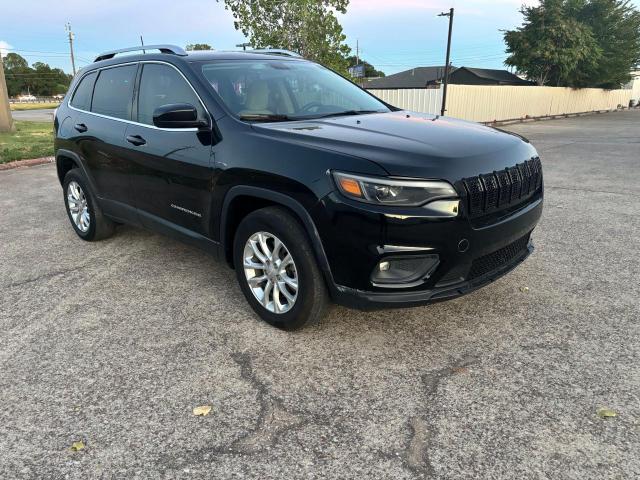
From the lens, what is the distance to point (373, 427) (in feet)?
7.76

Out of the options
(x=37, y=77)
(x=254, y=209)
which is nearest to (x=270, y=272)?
(x=254, y=209)

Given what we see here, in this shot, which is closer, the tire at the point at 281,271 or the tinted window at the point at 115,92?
the tire at the point at 281,271

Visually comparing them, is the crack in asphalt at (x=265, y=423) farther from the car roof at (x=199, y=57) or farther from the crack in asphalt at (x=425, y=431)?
the car roof at (x=199, y=57)

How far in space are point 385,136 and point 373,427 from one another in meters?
1.64

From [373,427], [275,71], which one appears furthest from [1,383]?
[275,71]

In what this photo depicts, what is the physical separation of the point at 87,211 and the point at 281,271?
2.92 meters

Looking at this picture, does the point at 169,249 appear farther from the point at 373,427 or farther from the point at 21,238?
the point at 373,427

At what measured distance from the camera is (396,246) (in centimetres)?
263

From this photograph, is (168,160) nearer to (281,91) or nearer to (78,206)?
(281,91)

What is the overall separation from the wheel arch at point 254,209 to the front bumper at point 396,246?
0.17ft

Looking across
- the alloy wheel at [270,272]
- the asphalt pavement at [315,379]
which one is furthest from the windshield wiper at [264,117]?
the asphalt pavement at [315,379]

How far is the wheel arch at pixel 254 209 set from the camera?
2.82 meters

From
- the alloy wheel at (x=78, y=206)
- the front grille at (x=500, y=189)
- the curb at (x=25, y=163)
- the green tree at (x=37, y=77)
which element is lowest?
the curb at (x=25, y=163)

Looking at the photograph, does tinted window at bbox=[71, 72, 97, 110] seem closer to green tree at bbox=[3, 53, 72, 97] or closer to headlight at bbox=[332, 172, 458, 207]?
headlight at bbox=[332, 172, 458, 207]
